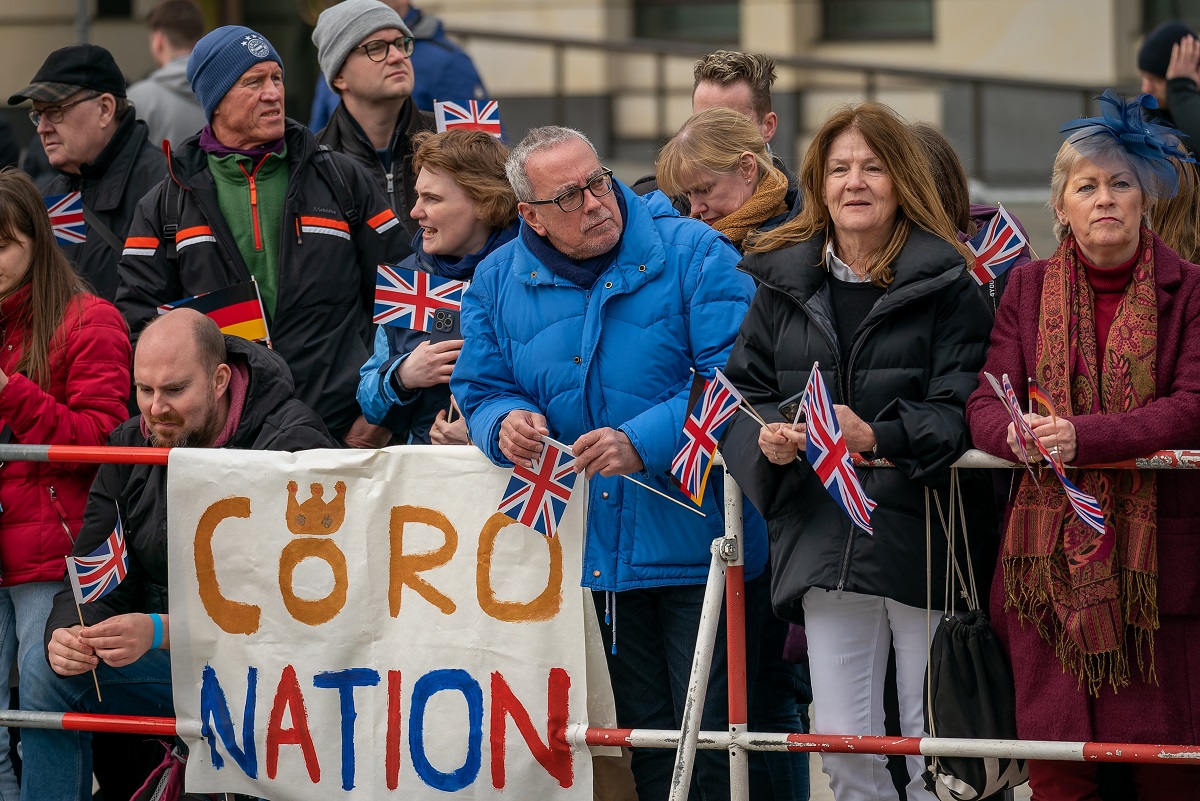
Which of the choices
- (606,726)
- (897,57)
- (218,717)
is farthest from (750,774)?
(897,57)

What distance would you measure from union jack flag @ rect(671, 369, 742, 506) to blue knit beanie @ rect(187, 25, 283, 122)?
7.91 feet

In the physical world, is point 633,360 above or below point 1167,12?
below

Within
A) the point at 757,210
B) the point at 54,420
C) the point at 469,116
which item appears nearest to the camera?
the point at 54,420

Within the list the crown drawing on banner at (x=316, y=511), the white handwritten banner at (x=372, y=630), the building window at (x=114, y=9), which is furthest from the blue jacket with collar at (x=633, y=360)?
the building window at (x=114, y=9)

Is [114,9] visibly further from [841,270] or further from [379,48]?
[841,270]

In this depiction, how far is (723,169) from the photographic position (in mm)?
5152

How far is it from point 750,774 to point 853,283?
59.7 inches

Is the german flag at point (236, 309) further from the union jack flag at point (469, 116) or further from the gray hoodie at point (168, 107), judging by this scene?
the gray hoodie at point (168, 107)

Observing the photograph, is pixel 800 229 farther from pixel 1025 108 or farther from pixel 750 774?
pixel 1025 108

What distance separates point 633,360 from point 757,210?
2.82ft

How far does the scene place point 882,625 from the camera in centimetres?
422

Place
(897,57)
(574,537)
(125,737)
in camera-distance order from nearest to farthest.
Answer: (574,537) → (125,737) → (897,57)

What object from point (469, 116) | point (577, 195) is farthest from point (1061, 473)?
point (469, 116)

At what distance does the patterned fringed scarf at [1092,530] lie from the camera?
155 inches
